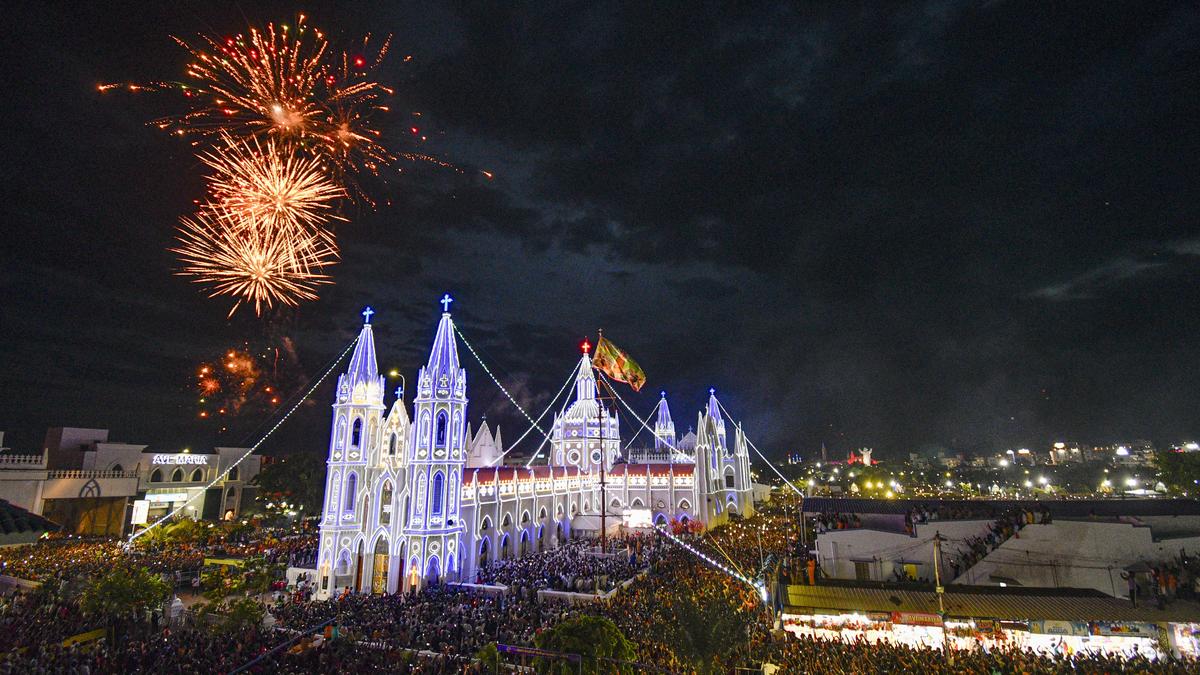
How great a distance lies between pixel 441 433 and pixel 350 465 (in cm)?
606

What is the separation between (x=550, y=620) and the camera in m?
20.5

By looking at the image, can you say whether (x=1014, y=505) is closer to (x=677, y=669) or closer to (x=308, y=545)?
(x=677, y=669)

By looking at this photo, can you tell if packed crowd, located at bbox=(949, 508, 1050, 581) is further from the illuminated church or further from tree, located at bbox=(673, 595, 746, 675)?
the illuminated church

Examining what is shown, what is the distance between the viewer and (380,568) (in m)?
32.0

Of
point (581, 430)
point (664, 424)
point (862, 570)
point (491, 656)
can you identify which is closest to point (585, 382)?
point (581, 430)

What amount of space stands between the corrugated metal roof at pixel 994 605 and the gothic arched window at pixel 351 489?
2587 centimetres

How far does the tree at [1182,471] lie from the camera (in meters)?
42.2

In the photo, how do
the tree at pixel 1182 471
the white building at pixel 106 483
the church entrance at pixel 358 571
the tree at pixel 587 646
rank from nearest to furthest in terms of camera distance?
the tree at pixel 587 646 < the church entrance at pixel 358 571 < the tree at pixel 1182 471 < the white building at pixel 106 483

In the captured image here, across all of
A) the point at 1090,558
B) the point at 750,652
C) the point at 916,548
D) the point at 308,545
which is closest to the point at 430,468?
the point at 308,545

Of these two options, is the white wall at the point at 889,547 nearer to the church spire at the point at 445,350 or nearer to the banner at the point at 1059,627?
the banner at the point at 1059,627

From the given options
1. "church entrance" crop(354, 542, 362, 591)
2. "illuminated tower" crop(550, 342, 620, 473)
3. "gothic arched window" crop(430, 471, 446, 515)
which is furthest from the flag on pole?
"church entrance" crop(354, 542, 362, 591)

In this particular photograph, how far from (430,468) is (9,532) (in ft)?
64.6

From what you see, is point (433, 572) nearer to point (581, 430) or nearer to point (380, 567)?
point (380, 567)

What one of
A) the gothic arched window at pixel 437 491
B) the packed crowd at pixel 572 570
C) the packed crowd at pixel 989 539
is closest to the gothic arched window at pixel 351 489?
→ the gothic arched window at pixel 437 491
